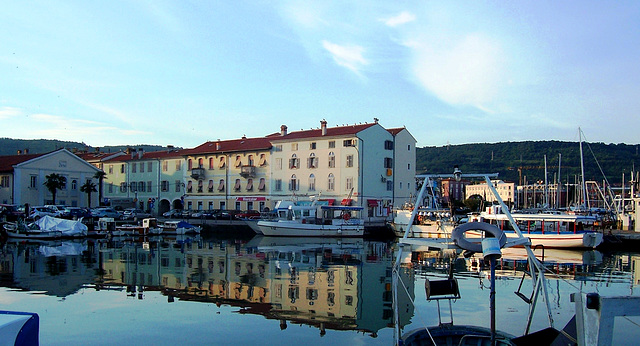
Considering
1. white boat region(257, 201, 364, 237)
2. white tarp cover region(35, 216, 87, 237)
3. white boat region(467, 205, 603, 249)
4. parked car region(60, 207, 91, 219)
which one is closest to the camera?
white boat region(467, 205, 603, 249)

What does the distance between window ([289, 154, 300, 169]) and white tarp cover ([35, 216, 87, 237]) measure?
2134 cm

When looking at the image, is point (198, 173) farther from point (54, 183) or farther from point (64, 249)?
point (64, 249)

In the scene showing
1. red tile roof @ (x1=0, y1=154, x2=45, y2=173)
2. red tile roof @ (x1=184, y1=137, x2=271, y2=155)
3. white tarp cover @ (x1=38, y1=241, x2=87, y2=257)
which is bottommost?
white tarp cover @ (x1=38, y1=241, x2=87, y2=257)

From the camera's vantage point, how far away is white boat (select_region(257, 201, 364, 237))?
44.6m

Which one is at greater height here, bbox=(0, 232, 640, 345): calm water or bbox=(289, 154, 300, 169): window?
bbox=(289, 154, 300, 169): window

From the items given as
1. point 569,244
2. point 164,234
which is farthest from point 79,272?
point 569,244

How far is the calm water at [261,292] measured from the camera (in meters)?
12.7

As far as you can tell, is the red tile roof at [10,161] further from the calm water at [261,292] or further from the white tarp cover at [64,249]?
the calm water at [261,292]

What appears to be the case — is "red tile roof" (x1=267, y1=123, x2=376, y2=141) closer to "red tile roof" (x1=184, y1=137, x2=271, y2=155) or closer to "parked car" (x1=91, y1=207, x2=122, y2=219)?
"red tile roof" (x1=184, y1=137, x2=271, y2=155)

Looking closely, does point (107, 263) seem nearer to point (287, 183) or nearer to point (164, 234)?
point (164, 234)

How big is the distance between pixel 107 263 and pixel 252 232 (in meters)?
22.9

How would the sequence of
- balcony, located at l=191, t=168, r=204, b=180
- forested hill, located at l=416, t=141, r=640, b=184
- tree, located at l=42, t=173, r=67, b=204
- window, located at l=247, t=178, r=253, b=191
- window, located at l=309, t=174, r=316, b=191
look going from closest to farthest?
window, located at l=309, t=174, r=316, b=191 → tree, located at l=42, t=173, r=67, b=204 → window, located at l=247, t=178, r=253, b=191 → balcony, located at l=191, t=168, r=204, b=180 → forested hill, located at l=416, t=141, r=640, b=184

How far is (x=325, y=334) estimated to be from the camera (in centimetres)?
1248

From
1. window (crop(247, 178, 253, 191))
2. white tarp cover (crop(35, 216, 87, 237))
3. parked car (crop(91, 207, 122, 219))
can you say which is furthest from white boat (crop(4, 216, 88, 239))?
window (crop(247, 178, 253, 191))
